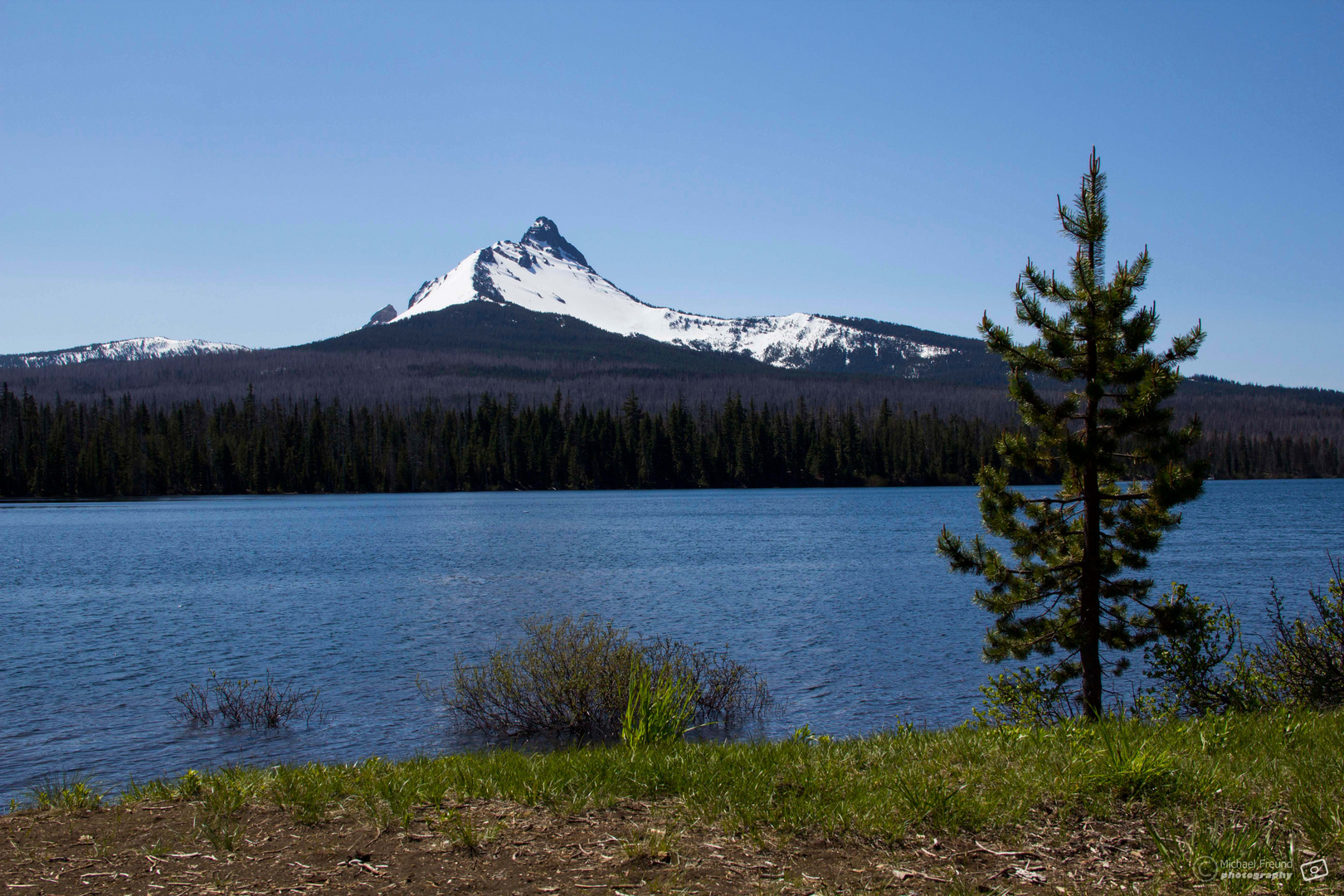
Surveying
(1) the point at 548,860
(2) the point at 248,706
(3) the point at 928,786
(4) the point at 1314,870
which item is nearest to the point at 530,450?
(2) the point at 248,706

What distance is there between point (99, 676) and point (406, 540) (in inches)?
1509

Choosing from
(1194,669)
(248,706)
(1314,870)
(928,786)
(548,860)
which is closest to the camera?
(1314,870)

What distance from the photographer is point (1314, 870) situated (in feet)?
16.5

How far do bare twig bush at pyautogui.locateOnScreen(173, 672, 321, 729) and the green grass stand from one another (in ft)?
31.7

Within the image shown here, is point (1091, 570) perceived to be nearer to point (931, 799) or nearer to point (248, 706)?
point (931, 799)

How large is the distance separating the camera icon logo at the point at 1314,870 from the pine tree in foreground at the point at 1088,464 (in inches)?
258

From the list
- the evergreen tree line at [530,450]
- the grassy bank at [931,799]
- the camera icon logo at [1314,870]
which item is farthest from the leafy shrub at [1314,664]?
the evergreen tree line at [530,450]

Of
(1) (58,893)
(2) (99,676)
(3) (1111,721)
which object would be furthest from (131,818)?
(2) (99,676)

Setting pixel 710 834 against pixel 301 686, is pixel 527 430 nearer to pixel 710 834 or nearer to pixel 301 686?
pixel 301 686

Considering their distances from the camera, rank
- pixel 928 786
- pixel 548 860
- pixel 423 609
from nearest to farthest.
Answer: pixel 548 860, pixel 928 786, pixel 423 609

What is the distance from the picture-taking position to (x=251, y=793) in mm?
7258

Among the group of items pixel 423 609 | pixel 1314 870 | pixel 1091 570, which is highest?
pixel 1091 570

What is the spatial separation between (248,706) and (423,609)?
13291 millimetres

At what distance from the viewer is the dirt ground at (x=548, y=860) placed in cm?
536
